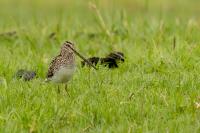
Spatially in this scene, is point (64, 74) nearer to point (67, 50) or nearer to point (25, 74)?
point (67, 50)

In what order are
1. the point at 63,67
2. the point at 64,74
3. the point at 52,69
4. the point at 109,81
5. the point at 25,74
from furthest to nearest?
1. the point at 25,74
2. the point at 109,81
3. the point at 52,69
4. the point at 63,67
5. the point at 64,74

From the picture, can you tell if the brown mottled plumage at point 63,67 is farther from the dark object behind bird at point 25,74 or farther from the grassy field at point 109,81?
the dark object behind bird at point 25,74

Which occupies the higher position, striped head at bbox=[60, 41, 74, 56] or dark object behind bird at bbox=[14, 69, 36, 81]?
Answer: striped head at bbox=[60, 41, 74, 56]

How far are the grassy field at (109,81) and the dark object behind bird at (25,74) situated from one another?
10 cm

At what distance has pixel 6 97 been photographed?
8.06 metres

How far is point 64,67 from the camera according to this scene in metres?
8.55

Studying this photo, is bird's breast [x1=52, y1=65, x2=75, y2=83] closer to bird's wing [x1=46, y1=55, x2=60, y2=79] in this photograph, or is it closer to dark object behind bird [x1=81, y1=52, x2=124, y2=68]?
bird's wing [x1=46, y1=55, x2=60, y2=79]

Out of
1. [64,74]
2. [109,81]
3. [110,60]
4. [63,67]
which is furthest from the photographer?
[110,60]

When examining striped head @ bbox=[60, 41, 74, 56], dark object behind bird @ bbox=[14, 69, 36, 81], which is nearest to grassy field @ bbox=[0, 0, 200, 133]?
dark object behind bird @ bbox=[14, 69, 36, 81]

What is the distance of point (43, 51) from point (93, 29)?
2004 millimetres

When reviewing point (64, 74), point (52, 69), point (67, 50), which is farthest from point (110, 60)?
point (64, 74)

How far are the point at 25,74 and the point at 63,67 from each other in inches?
35.9

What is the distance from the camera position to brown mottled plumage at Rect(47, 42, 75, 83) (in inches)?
334

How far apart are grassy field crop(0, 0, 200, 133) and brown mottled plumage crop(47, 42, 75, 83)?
17 cm
